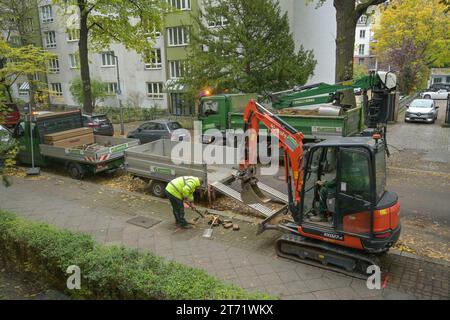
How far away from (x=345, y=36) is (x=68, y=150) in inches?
487

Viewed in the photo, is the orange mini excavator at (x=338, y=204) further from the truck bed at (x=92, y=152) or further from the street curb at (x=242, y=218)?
the truck bed at (x=92, y=152)

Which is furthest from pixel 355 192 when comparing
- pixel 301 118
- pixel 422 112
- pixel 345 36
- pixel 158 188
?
pixel 422 112

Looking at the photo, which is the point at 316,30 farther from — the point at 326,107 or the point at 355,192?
the point at 355,192

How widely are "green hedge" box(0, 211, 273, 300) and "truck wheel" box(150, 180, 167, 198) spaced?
446 centimetres

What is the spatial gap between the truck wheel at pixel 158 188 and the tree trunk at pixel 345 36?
966 cm

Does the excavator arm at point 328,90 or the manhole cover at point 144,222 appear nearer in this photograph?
the manhole cover at point 144,222

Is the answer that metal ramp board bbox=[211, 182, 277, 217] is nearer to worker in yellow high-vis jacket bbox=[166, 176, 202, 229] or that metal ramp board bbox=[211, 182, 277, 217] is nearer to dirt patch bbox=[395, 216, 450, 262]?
worker in yellow high-vis jacket bbox=[166, 176, 202, 229]

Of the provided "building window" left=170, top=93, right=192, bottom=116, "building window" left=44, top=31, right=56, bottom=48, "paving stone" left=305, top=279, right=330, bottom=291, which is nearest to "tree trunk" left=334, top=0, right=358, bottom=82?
"paving stone" left=305, top=279, right=330, bottom=291

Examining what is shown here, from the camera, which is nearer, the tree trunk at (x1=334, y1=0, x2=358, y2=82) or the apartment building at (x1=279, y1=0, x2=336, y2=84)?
the tree trunk at (x1=334, y1=0, x2=358, y2=82)

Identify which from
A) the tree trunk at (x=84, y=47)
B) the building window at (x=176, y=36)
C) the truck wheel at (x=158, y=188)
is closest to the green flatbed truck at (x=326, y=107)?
the truck wheel at (x=158, y=188)

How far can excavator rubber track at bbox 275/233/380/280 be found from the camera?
654 centimetres

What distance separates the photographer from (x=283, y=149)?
26.5 feet

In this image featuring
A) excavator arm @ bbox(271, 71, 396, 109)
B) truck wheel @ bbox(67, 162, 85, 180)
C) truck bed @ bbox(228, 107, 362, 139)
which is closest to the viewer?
excavator arm @ bbox(271, 71, 396, 109)

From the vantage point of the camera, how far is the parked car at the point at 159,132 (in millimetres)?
16672
